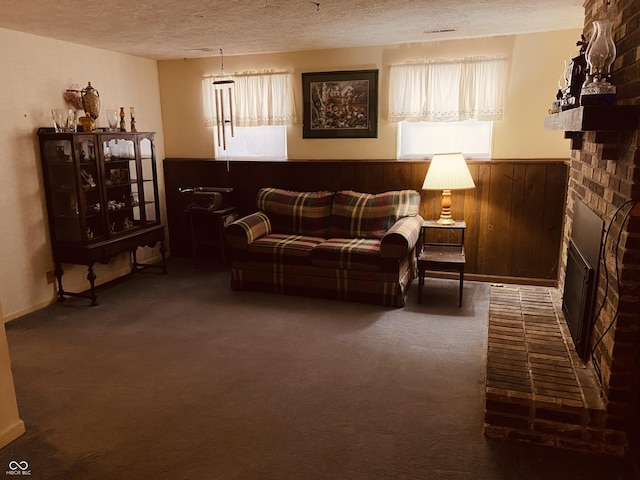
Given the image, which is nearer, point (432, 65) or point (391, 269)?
point (391, 269)

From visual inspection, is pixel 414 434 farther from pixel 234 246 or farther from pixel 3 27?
pixel 3 27

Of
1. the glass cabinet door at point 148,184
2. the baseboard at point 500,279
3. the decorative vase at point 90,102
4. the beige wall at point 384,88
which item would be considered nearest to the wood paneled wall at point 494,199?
the baseboard at point 500,279

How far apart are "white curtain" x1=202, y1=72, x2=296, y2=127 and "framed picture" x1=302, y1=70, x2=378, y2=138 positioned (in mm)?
186

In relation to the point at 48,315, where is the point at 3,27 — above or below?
above

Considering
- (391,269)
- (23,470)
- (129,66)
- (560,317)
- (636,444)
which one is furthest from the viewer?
(129,66)

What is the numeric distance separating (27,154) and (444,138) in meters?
3.72

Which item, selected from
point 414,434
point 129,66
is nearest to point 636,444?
point 414,434

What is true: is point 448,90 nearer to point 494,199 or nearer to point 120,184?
point 494,199

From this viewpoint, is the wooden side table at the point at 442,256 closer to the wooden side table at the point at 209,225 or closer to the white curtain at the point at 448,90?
the white curtain at the point at 448,90

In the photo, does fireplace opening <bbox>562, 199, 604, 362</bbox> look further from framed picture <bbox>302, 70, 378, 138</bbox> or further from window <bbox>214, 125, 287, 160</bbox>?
window <bbox>214, 125, 287, 160</bbox>

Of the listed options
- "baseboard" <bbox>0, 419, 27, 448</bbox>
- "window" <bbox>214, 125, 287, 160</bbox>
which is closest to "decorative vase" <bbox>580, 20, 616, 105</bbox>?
"baseboard" <bbox>0, 419, 27, 448</bbox>

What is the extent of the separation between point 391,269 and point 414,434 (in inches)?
70.2

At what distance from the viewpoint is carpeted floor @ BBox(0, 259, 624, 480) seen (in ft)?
7.00

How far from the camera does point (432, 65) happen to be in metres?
4.56
